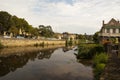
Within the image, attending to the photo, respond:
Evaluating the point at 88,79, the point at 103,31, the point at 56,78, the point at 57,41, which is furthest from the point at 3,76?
the point at 57,41

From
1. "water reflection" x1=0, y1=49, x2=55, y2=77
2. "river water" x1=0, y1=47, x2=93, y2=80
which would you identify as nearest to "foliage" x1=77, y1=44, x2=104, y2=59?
"river water" x1=0, y1=47, x2=93, y2=80

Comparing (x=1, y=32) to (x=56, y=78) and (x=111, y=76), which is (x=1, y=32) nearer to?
(x=56, y=78)

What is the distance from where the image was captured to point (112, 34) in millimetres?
48906

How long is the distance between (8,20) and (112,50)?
56825 millimetres

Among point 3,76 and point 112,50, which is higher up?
point 112,50

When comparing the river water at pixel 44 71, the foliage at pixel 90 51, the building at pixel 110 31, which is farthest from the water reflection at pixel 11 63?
the building at pixel 110 31

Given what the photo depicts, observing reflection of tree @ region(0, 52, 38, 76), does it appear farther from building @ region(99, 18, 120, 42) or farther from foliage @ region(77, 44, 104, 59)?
building @ region(99, 18, 120, 42)

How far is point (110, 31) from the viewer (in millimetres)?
50031

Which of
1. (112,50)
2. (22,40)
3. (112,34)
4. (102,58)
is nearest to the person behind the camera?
(102,58)

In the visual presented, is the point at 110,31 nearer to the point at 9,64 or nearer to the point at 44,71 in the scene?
the point at 44,71

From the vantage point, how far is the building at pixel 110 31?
4833cm

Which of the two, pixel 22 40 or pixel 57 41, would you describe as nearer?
pixel 22 40

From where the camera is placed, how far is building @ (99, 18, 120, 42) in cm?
4833

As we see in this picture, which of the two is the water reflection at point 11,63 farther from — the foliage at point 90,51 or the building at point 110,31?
the building at point 110,31
